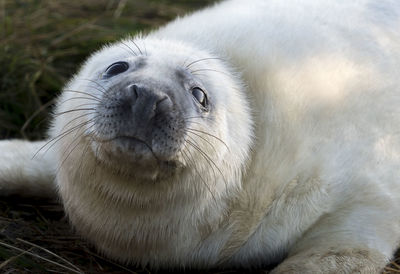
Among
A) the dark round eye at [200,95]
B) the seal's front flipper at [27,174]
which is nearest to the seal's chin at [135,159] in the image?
the dark round eye at [200,95]

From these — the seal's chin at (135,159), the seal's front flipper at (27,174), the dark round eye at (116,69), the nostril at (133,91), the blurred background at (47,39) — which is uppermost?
the blurred background at (47,39)

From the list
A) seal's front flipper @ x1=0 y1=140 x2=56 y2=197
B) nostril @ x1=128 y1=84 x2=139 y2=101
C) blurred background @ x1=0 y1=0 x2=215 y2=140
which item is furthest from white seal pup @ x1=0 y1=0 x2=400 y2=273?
blurred background @ x1=0 y1=0 x2=215 y2=140

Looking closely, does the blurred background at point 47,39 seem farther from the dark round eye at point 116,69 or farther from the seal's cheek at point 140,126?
the seal's cheek at point 140,126

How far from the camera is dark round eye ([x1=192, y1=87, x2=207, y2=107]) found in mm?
2767

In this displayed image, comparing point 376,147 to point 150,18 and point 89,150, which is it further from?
point 150,18

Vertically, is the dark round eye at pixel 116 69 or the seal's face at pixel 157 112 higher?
the dark round eye at pixel 116 69

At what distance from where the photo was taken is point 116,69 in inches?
112

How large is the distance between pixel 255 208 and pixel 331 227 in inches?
13.5

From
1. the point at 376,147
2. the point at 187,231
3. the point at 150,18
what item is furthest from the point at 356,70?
the point at 150,18

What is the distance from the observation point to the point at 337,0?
3.51 m

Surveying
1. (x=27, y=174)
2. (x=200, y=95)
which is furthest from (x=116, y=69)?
(x=27, y=174)

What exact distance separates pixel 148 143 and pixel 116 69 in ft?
1.80

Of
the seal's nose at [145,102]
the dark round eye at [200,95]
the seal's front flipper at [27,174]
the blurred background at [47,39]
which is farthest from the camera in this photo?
the blurred background at [47,39]

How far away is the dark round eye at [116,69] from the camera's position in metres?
2.83
